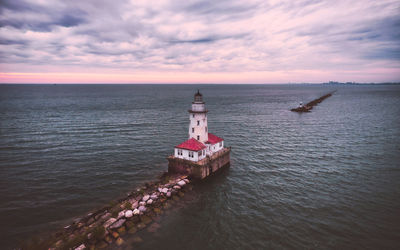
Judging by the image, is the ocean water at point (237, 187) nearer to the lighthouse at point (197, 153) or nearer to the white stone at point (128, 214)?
the lighthouse at point (197, 153)

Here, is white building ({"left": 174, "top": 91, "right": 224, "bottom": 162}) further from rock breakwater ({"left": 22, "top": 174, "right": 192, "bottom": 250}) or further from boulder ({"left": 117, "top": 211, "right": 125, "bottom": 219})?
boulder ({"left": 117, "top": 211, "right": 125, "bottom": 219})

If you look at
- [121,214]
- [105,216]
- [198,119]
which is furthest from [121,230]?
[198,119]

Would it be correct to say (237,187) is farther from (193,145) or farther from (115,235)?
(115,235)

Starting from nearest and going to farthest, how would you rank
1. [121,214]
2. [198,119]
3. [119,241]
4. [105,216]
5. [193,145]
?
[119,241] < [121,214] < [105,216] < [193,145] < [198,119]

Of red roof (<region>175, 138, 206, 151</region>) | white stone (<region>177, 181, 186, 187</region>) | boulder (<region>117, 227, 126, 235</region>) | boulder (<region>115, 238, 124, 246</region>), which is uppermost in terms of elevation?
red roof (<region>175, 138, 206, 151</region>)

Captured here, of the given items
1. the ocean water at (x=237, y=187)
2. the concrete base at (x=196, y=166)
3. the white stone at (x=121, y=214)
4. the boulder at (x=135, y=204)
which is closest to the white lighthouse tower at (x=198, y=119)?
the concrete base at (x=196, y=166)

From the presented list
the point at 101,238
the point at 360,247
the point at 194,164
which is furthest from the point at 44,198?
the point at 360,247

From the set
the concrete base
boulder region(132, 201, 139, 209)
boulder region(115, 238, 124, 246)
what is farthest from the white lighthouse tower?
boulder region(115, 238, 124, 246)

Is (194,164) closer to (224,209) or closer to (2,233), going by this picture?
(224,209)
